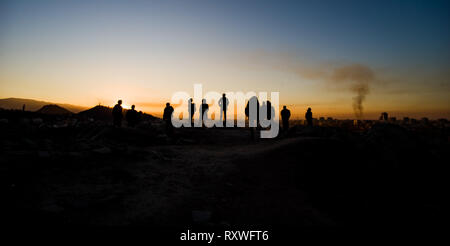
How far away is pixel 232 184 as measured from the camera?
21.3 ft

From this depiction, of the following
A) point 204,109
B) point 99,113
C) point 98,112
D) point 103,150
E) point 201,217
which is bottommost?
point 201,217

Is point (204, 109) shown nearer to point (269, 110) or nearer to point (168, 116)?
point (168, 116)

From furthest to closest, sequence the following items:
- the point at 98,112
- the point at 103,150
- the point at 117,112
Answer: the point at 98,112 → the point at 117,112 → the point at 103,150

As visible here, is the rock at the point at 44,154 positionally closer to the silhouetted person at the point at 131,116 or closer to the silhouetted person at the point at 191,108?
the silhouetted person at the point at 131,116

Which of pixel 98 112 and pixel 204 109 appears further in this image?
pixel 98 112

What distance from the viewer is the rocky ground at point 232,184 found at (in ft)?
14.4

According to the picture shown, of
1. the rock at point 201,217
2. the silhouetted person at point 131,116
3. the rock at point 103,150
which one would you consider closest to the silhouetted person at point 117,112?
the silhouetted person at point 131,116

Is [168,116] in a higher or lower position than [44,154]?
higher

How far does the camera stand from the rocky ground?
4.40 m

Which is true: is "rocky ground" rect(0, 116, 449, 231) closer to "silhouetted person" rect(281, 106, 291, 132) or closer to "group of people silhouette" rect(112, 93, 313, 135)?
"group of people silhouette" rect(112, 93, 313, 135)

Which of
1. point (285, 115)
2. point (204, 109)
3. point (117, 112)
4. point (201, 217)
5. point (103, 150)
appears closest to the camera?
point (201, 217)

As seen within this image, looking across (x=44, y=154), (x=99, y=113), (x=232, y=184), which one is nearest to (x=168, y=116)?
(x=44, y=154)

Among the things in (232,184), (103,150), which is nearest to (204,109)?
(103,150)

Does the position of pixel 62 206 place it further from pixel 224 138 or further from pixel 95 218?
pixel 224 138
